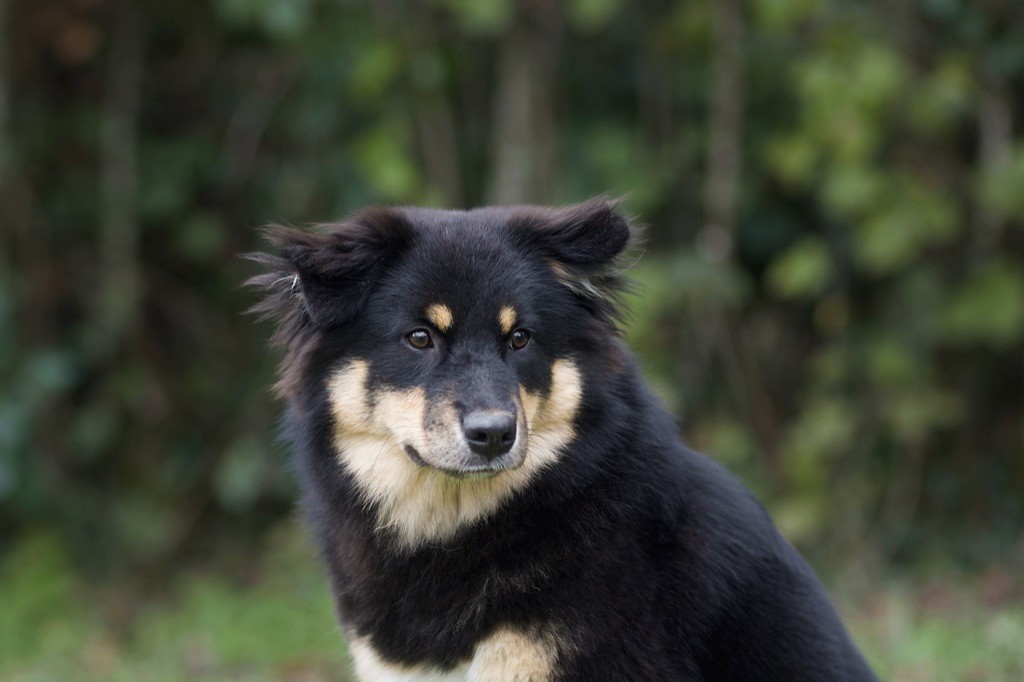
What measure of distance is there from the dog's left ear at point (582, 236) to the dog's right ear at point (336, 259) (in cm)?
39

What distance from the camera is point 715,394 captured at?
777 centimetres

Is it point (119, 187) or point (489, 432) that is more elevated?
point (119, 187)

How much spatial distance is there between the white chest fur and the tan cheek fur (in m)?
0.37

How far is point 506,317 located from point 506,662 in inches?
38.1

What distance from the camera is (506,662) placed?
10.2 ft

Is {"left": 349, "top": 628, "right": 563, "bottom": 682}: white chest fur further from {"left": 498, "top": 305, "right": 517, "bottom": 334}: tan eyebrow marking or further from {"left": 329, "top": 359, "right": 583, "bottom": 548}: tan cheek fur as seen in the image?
{"left": 498, "top": 305, "right": 517, "bottom": 334}: tan eyebrow marking

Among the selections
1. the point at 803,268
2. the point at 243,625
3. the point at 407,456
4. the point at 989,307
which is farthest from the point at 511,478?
the point at 989,307

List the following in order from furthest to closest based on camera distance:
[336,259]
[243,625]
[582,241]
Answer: [243,625] → [582,241] → [336,259]

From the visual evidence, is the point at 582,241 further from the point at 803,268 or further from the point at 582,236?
the point at 803,268

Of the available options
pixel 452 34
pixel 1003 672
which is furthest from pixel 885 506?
pixel 452 34

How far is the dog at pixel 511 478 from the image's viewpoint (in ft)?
10.5

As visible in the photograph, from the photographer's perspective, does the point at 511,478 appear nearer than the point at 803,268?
Yes

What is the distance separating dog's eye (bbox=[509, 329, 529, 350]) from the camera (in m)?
3.38

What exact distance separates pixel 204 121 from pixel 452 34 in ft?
7.02
